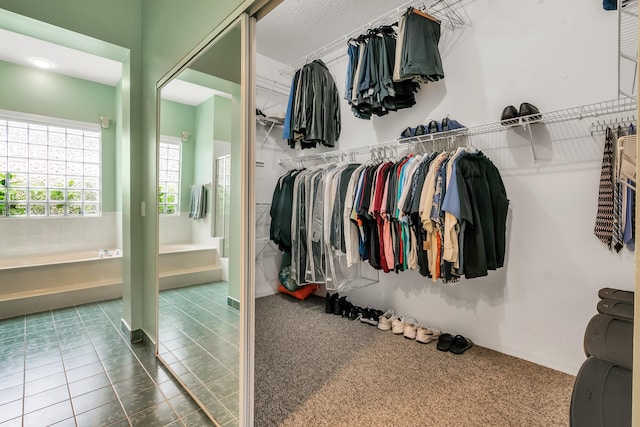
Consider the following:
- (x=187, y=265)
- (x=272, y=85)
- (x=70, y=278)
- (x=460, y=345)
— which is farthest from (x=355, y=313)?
(x=70, y=278)

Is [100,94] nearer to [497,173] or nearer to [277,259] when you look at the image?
[277,259]

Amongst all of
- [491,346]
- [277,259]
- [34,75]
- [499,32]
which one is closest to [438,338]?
[491,346]

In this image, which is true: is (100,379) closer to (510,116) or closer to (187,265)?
(187,265)

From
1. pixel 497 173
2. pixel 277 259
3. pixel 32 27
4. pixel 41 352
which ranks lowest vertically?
pixel 41 352

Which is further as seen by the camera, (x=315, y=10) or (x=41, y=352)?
(x=315, y=10)

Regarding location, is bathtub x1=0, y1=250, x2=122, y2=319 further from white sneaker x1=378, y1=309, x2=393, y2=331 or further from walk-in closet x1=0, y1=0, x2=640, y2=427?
white sneaker x1=378, y1=309, x2=393, y2=331

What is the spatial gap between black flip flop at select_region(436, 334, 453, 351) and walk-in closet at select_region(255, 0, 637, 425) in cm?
8

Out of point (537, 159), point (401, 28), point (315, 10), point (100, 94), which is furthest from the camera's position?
point (100, 94)

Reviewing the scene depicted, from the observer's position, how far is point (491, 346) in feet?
7.37

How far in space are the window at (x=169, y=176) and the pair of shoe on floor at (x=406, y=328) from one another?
1984 mm

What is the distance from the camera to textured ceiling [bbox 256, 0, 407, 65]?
2617 millimetres

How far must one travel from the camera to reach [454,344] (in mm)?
2277

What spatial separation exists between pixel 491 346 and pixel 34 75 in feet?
19.5

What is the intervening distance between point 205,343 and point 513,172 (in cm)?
242
